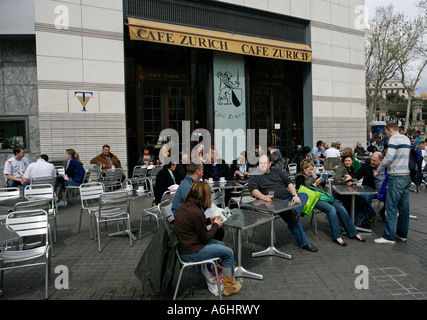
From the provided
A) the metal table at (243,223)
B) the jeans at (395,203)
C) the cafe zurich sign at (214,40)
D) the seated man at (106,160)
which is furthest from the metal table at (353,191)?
the cafe zurich sign at (214,40)

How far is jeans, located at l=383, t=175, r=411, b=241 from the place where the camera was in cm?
499

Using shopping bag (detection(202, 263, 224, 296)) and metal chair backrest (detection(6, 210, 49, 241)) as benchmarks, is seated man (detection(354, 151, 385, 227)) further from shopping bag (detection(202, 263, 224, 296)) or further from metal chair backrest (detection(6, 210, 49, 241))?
metal chair backrest (detection(6, 210, 49, 241))

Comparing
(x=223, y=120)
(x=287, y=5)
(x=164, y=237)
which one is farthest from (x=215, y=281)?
(x=287, y=5)

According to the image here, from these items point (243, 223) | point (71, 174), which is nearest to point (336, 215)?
point (243, 223)

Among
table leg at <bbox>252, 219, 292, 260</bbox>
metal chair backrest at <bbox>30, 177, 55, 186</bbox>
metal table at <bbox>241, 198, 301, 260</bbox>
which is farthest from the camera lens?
metal chair backrest at <bbox>30, 177, 55, 186</bbox>

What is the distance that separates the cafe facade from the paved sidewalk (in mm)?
5351

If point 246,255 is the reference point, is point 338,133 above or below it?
above

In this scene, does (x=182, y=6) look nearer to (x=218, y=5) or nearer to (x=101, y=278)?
(x=218, y=5)

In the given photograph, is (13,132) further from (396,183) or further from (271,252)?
→ (396,183)

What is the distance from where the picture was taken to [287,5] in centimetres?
1299

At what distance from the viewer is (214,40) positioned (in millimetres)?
11227

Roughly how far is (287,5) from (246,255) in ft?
38.8

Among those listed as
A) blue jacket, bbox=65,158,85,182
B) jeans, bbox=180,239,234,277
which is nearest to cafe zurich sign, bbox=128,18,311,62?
blue jacket, bbox=65,158,85,182

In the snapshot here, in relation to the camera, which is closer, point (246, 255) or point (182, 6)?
point (246, 255)
